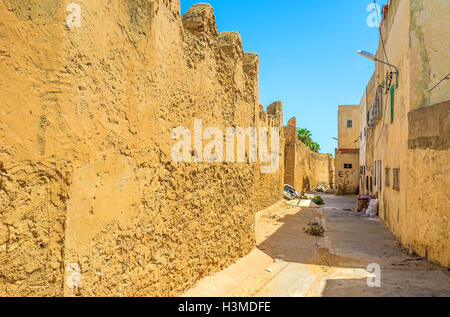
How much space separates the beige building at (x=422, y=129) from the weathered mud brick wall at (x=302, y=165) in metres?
11.5

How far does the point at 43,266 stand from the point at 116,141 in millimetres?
1111

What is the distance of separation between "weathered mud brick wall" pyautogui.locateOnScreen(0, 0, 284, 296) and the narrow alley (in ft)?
2.78

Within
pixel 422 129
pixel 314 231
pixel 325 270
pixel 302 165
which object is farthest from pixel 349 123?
pixel 325 270

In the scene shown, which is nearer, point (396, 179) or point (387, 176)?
point (396, 179)

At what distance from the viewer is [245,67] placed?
683 centimetres

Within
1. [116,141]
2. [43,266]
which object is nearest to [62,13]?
[116,141]

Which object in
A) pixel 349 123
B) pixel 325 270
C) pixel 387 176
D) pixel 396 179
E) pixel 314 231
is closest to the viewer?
pixel 325 270

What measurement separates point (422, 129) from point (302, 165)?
17834 mm

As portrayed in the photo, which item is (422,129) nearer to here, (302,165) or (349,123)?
(302,165)

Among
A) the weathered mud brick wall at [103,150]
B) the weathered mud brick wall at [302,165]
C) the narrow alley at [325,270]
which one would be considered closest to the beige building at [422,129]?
the narrow alley at [325,270]

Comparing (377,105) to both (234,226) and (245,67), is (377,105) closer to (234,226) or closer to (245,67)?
(245,67)

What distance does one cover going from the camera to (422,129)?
7.45m

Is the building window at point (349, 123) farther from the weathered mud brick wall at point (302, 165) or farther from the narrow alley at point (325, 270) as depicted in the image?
the narrow alley at point (325, 270)

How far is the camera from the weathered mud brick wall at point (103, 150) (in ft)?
7.42
